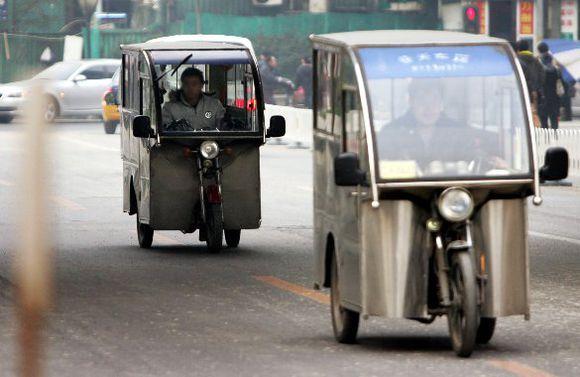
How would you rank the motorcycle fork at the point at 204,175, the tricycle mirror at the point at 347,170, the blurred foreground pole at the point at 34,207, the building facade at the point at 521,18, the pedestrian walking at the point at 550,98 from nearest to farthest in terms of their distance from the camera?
the blurred foreground pole at the point at 34,207, the tricycle mirror at the point at 347,170, the motorcycle fork at the point at 204,175, the pedestrian walking at the point at 550,98, the building facade at the point at 521,18

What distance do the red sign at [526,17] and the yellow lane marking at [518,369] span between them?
46631mm

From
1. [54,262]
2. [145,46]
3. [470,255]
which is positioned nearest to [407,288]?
[470,255]

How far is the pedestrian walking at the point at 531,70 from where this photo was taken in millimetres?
30953

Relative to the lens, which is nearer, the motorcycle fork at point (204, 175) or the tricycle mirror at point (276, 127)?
the motorcycle fork at point (204, 175)

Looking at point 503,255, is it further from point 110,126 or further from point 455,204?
point 110,126

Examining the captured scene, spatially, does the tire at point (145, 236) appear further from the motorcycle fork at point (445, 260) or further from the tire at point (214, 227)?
the motorcycle fork at point (445, 260)

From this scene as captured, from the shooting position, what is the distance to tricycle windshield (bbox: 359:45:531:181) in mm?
9609

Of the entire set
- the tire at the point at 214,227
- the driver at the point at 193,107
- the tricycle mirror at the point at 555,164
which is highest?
the tricycle mirror at the point at 555,164

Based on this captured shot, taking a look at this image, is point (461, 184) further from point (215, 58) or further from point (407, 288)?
point (215, 58)

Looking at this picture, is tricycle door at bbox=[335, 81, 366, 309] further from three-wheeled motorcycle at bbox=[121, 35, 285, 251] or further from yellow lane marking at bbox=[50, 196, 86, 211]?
yellow lane marking at bbox=[50, 196, 86, 211]

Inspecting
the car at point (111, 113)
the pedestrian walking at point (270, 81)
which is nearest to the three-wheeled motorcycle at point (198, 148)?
the car at point (111, 113)

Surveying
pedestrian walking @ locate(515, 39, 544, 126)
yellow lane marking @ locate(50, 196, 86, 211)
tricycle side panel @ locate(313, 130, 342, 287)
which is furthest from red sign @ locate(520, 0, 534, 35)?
tricycle side panel @ locate(313, 130, 342, 287)

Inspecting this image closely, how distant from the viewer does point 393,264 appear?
31.4ft

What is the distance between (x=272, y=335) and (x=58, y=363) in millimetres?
1627
